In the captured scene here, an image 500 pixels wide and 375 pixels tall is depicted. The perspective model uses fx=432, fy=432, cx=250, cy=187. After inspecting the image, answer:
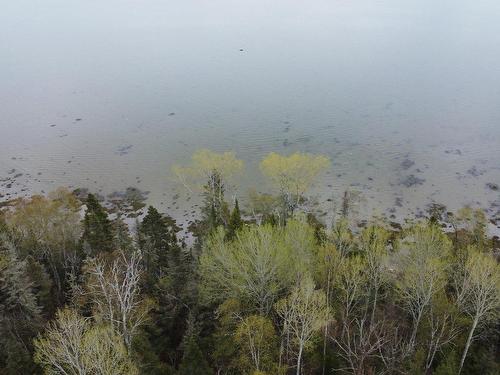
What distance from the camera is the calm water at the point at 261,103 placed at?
174ft

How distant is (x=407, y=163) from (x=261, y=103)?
2410cm

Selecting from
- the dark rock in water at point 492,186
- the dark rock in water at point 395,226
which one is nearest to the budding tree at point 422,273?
the dark rock in water at point 395,226

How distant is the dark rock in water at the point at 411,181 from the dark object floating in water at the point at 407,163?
1937 millimetres

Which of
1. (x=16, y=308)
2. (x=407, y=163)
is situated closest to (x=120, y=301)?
(x=16, y=308)

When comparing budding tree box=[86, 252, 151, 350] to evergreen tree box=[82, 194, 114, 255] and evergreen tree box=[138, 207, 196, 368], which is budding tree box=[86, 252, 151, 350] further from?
evergreen tree box=[82, 194, 114, 255]

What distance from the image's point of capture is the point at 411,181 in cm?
5075

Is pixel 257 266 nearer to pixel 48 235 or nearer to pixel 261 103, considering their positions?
pixel 48 235

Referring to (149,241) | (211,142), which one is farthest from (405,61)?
(149,241)

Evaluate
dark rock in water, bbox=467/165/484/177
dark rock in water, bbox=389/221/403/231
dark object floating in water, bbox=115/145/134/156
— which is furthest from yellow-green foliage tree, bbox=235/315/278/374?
dark object floating in water, bbox=115/145/134/156

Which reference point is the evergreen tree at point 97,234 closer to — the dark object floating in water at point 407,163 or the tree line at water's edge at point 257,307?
the tree line at water's edge at point 257,307

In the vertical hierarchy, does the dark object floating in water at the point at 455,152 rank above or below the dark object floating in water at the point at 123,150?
below

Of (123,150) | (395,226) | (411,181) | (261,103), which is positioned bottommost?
(395,226)

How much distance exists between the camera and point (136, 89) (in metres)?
73.2

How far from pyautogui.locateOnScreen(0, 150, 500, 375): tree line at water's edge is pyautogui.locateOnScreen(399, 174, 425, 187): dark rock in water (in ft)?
52.8
